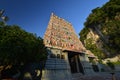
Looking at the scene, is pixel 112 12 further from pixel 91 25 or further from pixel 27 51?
pixel 27 51

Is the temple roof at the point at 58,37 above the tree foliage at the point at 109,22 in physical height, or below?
below

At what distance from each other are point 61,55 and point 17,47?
7.61 m

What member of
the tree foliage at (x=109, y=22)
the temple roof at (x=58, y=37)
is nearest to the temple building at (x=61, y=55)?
the temple roof at (x=58, y=37)

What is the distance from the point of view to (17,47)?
9695 mm

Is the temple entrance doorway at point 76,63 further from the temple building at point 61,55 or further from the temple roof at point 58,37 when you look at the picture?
the temple roof at point 58,37

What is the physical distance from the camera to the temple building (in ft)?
47.4

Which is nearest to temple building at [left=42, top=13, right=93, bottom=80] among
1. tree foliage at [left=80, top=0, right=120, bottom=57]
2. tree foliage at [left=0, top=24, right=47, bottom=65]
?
tree foliage at [left=0, top=24, right=47, bottom=65]

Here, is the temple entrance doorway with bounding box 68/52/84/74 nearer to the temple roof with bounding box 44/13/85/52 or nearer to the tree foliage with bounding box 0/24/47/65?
the temple roof with bounding box 44/13/85/52

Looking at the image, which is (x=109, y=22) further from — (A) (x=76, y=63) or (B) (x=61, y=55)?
(B) (x=61, y=55)

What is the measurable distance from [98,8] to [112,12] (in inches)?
239

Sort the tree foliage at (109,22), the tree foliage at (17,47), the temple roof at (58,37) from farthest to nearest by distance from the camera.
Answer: the tree foliage at (109,22), the temple roof at (58,37), the tree foliage at (17,47)

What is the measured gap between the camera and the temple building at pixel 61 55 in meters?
14.5

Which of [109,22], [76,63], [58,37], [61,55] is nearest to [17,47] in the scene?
[61,55]

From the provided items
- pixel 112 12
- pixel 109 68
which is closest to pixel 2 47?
pixel 109 68
